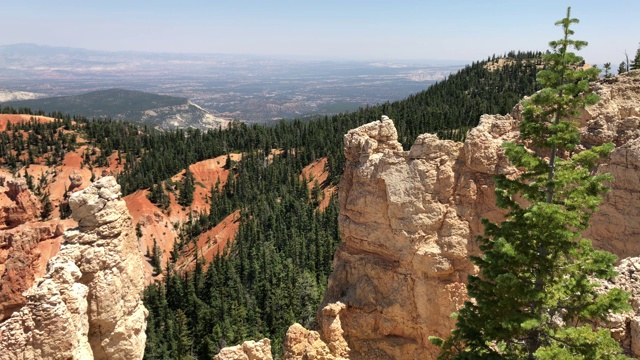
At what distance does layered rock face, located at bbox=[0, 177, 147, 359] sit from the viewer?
11.5 metres

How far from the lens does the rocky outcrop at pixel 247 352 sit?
1741cm

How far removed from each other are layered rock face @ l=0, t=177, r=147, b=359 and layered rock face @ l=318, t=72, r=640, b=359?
27.7 feet

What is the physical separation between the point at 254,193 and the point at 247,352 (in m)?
86.0

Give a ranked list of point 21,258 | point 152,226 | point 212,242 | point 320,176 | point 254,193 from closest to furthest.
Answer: point 21,258
point 212,242
point 152,226
point 254,193
point 320,176

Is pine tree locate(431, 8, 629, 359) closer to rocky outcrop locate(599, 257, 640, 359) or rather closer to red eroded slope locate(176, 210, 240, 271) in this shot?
rocky outcrop locate(599, 257, 640, 359)

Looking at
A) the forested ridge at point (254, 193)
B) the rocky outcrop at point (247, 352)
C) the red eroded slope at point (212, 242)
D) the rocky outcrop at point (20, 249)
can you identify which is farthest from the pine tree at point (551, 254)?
the red eroded slope at point (212, 242)

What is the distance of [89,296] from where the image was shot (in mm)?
13102

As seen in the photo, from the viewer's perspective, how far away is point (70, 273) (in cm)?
1227

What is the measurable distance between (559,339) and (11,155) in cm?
14136

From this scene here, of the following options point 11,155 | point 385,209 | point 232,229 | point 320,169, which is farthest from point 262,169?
point 385,209

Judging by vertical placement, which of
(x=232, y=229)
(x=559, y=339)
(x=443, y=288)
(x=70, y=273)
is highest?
(x=70, y=273)

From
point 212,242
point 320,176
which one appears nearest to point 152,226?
point 212,242

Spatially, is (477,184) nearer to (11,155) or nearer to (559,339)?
Result: (559,339)

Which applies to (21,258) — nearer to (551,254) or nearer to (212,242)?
(551,254)
